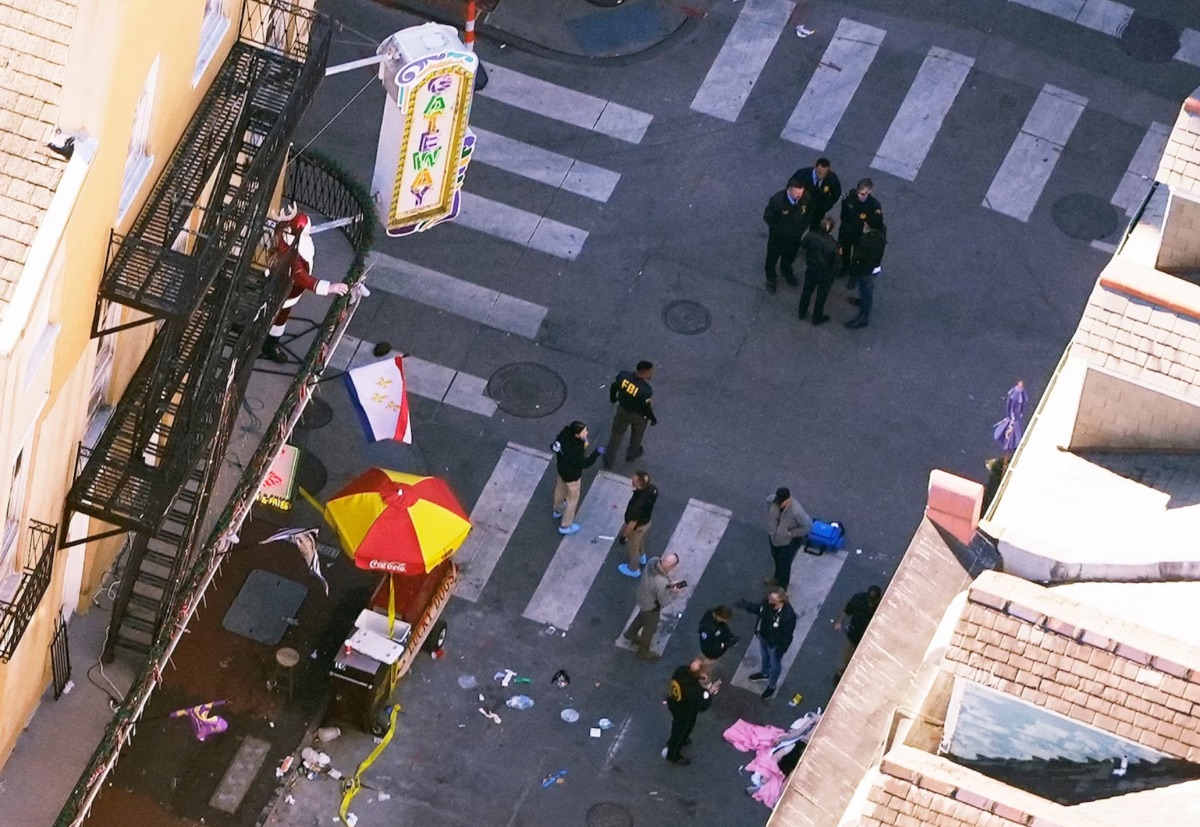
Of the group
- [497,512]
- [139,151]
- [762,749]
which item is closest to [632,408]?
[497,512]

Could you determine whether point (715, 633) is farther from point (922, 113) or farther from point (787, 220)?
point (922, 113)

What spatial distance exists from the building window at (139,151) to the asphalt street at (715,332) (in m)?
8.00

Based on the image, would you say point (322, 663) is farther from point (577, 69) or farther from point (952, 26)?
point (952, 26)

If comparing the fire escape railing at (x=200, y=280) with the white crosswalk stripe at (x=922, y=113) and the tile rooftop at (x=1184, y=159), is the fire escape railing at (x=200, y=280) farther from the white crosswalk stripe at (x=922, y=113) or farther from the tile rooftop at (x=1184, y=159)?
the white crosswalk stripe at (x=922, y=113)

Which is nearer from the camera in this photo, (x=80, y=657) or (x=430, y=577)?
(x=80, y=657)

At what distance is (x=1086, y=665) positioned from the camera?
18.2 metres

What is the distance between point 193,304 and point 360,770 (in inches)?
308

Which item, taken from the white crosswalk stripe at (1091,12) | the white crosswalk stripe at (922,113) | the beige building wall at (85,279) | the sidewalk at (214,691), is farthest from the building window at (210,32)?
the white crosswalk stripe at (1091,12)

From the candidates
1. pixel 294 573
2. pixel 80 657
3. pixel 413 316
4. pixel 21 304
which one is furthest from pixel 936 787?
pixel 413 316

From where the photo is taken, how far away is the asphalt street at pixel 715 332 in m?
28.8

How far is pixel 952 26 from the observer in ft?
127

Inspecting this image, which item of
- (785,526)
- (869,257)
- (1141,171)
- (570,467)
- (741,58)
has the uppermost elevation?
(1141,171)

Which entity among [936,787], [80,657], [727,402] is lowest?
[80,657]

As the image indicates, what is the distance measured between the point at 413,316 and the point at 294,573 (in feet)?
15.8
